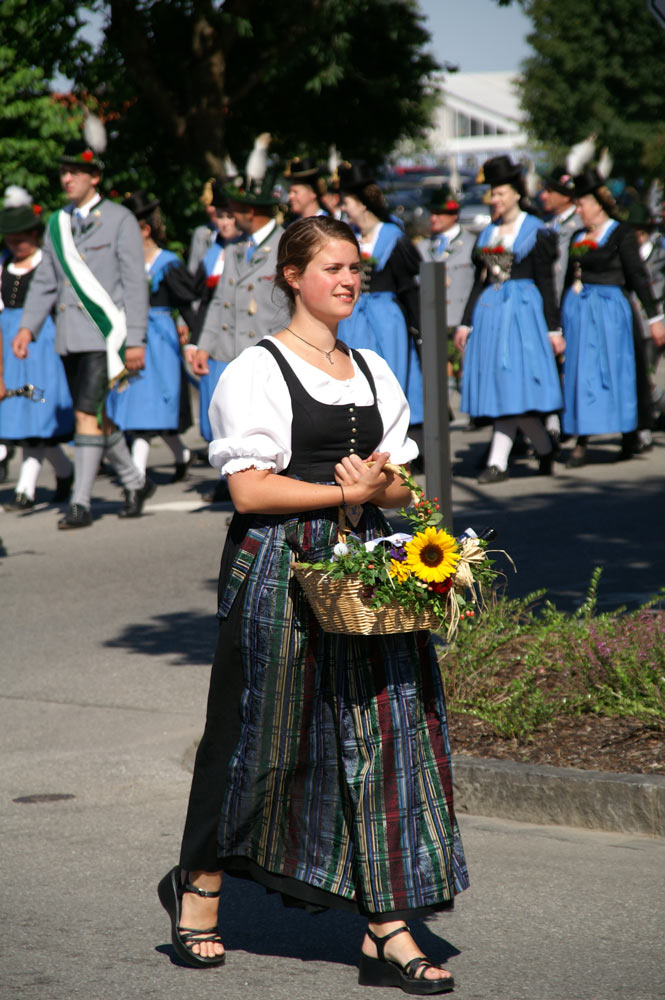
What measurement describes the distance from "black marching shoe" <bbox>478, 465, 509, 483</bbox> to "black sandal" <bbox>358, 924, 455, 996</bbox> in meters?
7.92

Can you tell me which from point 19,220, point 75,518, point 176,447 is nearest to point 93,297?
point 19,220

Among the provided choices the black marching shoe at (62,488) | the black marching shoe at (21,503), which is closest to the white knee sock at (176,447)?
the black marching shoe at (62,488)

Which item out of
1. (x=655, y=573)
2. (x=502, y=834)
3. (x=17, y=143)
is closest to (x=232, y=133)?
(x=17, y=143)

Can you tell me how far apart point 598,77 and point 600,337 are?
49971mm

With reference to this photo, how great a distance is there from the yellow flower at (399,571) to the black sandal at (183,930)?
3.15 feet

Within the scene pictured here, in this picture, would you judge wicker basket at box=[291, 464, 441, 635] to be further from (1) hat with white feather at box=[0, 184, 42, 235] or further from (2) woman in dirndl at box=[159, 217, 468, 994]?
(1) hat with white feather at box=[0, 184, 42, 235]

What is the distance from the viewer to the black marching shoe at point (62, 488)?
11.9 m

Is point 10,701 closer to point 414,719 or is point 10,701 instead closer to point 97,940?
point 97,940

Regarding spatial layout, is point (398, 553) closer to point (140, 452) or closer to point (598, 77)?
point (140, 452)

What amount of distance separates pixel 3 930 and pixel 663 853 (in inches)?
74.0

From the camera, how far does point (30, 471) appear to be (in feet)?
37.9

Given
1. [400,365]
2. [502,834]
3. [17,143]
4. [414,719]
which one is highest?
[17,143]

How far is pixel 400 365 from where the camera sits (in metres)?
11.3

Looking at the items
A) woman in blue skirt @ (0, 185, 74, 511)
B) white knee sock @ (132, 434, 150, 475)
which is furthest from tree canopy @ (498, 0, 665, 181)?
woman in blue skirt @ (0, 185, 74, 511)
